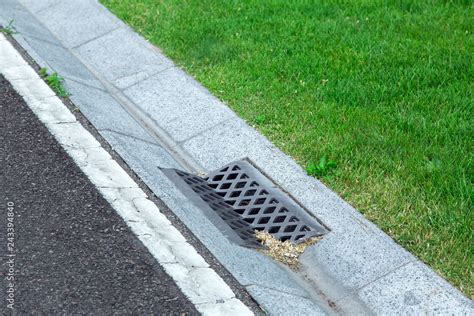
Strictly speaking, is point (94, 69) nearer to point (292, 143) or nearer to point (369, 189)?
point (292, 143)

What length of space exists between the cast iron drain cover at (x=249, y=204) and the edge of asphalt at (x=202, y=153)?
7 cm

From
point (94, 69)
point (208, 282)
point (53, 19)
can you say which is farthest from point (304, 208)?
point (53, 19)

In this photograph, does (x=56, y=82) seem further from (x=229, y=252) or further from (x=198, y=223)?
(x=229, y=252)

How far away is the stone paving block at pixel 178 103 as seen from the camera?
20.4 feet

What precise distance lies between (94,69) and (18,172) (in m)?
2.02

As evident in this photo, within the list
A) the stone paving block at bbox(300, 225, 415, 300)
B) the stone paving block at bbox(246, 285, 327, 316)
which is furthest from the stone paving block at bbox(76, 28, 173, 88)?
the stone paving block at bbox(246, 285, 327, 316)

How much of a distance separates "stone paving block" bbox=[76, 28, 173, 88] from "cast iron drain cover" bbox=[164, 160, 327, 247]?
5.07 ft

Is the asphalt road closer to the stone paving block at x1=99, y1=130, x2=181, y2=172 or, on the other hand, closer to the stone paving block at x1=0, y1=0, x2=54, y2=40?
the stone paving block at x1=99, y1=130, x2=181, y2=172

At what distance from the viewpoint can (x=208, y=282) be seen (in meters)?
4.39

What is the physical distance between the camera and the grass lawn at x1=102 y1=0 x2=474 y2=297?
5.07 meters

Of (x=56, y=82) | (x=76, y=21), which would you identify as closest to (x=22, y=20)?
(x=76, y=21)

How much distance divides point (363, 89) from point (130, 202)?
6.52ft

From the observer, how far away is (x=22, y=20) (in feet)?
25.8

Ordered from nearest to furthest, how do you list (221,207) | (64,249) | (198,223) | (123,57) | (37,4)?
(64,249) < (198,223) < (221,207) < (123,57) < (37,4)
